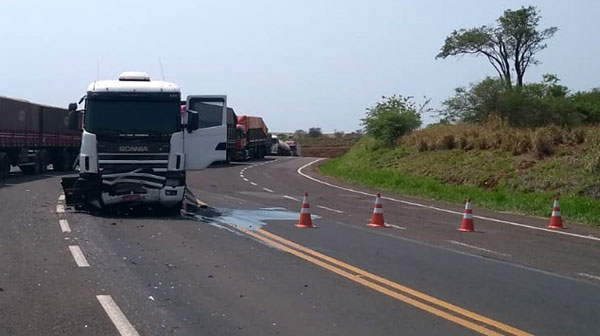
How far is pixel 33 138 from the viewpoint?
41344 millimetres

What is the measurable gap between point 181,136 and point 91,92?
2.27m

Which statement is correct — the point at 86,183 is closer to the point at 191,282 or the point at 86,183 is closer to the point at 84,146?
the point at 84,146

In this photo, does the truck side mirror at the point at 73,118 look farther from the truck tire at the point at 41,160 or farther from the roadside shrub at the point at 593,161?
the truck tire at the point at 41,160

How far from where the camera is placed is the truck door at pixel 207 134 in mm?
21422

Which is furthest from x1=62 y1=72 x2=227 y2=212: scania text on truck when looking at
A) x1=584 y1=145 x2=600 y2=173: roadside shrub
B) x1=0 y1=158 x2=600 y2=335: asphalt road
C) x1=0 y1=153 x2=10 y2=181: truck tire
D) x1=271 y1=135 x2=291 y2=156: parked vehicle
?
x1=271 y1=135 x2=291 y2=156: parked vehicle

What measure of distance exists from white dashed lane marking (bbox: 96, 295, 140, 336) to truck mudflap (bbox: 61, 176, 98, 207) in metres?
10.5

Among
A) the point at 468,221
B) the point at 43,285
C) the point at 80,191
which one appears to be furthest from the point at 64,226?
the point at 468,221

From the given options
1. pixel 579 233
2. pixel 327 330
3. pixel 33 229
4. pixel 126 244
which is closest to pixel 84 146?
pixel 33 229

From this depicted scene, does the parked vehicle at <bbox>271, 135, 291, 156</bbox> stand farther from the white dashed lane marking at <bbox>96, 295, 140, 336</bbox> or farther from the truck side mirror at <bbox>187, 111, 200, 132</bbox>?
the white dashed lane marking at <bbox>96, 295, 140, 336</bbox>

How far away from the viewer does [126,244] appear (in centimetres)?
1501

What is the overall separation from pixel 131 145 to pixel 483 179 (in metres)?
17.2

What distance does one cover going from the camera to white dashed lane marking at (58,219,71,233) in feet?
55.8

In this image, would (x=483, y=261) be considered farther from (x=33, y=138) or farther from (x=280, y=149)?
(x=280, y=149)

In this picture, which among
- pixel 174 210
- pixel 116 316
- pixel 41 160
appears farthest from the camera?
pixel 41 160
